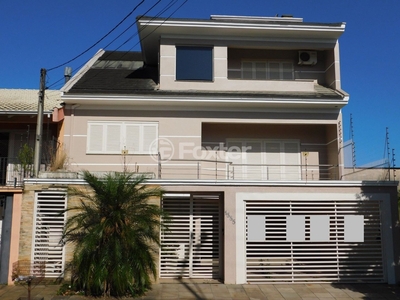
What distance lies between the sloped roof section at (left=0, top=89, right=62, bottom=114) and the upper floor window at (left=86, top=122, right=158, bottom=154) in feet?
6.30

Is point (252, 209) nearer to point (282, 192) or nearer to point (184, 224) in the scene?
point (282, 192)

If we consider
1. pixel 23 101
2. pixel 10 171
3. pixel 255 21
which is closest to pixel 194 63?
pixel 255 21

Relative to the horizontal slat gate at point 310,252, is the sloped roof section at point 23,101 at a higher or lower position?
higher

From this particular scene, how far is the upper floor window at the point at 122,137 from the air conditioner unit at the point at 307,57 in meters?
6.70

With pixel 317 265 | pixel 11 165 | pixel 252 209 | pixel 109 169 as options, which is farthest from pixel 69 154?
pixel 317 265

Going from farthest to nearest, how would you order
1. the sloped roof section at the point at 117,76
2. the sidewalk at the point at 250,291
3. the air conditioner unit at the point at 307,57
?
the air conditioner unit at the point at 307,57 → the sloped roof section at the point at 117,76 → the sidewalk at the point at 250,291

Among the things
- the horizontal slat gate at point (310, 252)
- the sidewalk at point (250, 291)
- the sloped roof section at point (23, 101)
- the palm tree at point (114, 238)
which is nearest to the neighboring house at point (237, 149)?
the horizontal slat gate at point (310, 252)

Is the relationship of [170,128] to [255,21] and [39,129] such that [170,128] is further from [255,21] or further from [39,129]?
[255,21]

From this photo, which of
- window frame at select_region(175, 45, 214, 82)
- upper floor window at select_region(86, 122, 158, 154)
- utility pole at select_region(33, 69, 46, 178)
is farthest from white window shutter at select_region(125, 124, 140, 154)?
utility pole at select_region(33, 69, 46, 178)

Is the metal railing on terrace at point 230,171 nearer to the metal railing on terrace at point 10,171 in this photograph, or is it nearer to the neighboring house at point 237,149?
the neighboring house at point 237,149

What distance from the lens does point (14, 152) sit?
15.5 meters

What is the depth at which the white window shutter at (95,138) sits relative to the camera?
47.8 ft

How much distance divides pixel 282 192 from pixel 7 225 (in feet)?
27.3

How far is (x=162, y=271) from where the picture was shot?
1221 cm
